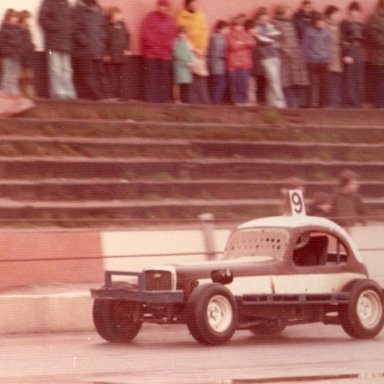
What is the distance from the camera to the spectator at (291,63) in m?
23.9

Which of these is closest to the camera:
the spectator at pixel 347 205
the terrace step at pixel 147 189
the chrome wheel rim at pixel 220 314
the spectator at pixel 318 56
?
the chrome wheel rim at pixel 220 314

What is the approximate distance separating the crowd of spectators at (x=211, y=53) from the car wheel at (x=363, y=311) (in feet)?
22.3

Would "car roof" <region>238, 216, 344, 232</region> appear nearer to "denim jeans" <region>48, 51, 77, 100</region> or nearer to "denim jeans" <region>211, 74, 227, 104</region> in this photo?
"denim jeans" <region>48, 51, 77, 100</region>

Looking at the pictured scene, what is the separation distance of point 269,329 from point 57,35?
6.36m

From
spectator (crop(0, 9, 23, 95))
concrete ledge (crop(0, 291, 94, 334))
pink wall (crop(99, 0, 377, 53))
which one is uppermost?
pink wall (crop(99, 0, 377, 53))

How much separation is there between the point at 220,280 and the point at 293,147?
8.91 meters

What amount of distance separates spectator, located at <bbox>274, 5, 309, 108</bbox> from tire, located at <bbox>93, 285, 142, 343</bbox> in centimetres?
887

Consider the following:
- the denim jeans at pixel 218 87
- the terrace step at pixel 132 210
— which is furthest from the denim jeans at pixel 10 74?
the denim jeans at pixel 218 87

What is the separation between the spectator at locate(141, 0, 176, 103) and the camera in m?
22.8


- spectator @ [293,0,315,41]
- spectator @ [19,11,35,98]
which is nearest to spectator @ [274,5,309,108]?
spectator @ [293,0,315,41]

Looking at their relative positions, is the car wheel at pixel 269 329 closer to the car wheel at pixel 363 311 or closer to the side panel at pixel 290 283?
the side panel at pixel 290 283

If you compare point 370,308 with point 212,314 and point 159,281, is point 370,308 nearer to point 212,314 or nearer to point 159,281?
point 212,314

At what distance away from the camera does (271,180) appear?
23266 millimetres

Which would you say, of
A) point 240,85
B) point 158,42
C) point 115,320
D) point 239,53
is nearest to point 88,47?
point 158,42
